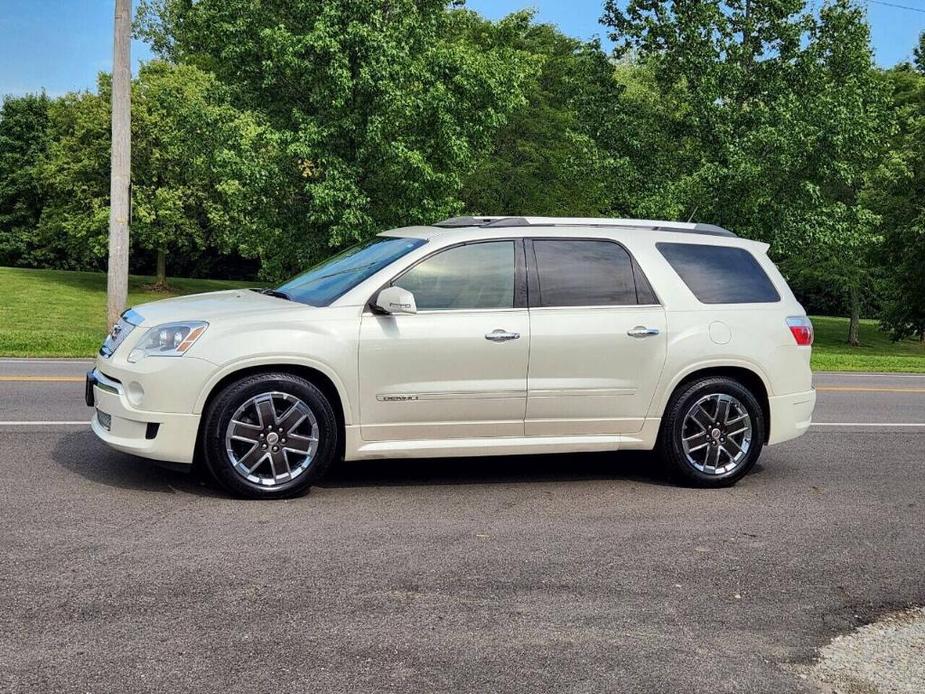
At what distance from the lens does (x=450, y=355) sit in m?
6.50

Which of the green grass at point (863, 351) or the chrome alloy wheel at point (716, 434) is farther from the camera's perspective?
the green grass at point (863, 351)

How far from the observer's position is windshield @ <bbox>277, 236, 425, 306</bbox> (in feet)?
22.0

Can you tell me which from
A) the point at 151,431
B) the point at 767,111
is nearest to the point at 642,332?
the point at 151,431

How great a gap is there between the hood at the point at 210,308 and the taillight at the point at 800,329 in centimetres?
355

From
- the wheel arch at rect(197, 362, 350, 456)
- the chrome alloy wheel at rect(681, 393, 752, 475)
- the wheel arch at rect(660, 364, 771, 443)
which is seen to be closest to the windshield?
the wheel arch at rect(197, 362, 350, 456)

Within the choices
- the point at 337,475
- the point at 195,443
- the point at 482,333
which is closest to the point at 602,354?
the point at 482,333

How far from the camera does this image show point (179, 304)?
670 centimetres

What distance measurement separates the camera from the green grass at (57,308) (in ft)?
53.2

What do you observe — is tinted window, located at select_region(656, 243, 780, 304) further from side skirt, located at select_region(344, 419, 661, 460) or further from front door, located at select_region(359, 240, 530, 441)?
front door, located at select_region(359, 240, 530, 441)

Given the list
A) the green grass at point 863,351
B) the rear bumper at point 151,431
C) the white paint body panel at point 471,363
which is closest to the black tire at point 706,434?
the white paint body panel at point 471,363

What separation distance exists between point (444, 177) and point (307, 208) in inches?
142

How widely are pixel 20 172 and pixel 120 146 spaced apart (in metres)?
45.0

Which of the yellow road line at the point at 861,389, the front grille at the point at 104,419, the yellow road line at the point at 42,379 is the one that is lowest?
the yellow road line at the point at 42,379

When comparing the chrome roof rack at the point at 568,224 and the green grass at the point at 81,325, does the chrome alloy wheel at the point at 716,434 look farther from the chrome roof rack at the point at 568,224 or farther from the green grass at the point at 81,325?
the green grass at the point at 81,325
